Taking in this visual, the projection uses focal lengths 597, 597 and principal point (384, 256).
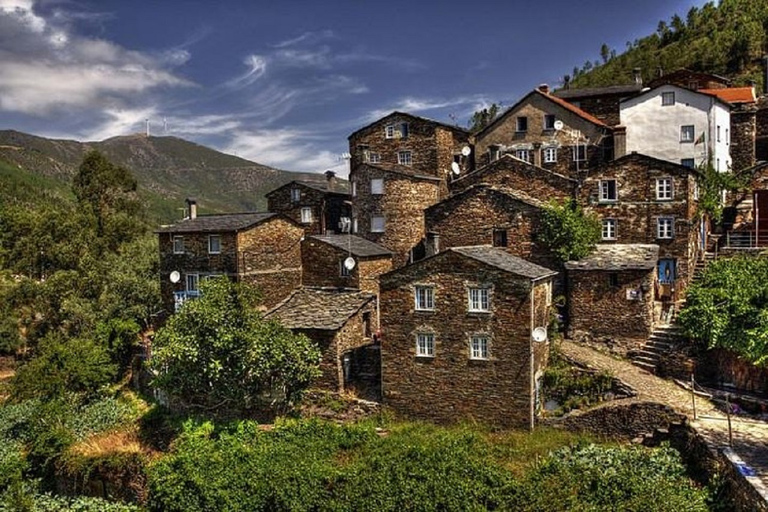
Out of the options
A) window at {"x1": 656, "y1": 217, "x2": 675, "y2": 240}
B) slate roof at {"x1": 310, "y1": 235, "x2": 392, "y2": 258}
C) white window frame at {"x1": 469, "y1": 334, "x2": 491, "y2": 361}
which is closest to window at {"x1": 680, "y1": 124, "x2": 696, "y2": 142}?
window at {"x1": 656, "y1": 217, "x2": 675, "y2": 240}

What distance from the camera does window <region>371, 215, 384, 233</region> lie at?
3762 cm

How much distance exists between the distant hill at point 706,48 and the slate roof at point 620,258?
141 feet

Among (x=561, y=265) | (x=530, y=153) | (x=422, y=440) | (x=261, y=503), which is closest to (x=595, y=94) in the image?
(x=530, y=153)

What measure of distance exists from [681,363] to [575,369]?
468cm

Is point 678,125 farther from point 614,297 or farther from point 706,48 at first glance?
point 706,48

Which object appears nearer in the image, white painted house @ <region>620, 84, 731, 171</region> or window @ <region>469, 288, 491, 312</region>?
window @ <region>469, 288, 491, 312</region>

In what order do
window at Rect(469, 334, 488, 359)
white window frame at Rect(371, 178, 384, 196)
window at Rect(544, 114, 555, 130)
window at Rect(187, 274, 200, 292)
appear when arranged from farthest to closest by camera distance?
window at Rect(544, 114, 555, 130) < white window frame at Rect(371, 178, 384, 196) < window at Rect(187, 274, 200, 292) < window at Rect(469, 334, 488, 359)

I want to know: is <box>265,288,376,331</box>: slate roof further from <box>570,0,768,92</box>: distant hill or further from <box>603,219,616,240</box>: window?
<box>570,0,768,92</box>: distant hill

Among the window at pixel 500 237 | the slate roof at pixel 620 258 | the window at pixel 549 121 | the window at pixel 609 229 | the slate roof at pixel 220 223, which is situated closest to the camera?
the slate roof at pixel 620 258

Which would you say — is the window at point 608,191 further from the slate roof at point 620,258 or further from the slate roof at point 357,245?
the slate roof at point 357,245

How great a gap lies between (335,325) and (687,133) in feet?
87.9

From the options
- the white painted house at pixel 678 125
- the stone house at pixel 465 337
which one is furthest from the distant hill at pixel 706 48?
the stone house at pixel 465 337

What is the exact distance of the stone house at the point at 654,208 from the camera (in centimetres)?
3062

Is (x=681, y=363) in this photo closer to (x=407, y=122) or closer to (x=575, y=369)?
(x=575, y=369)
